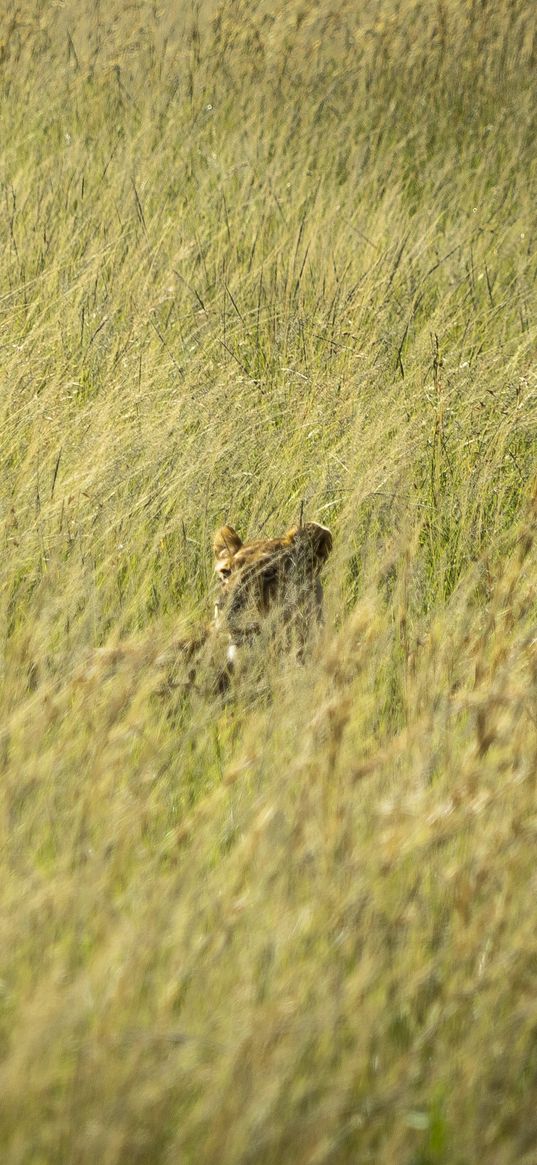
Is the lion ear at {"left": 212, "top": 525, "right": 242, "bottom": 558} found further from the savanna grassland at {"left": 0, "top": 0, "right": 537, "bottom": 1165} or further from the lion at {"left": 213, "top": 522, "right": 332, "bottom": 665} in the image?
the savanna grassland at {"left": 0, "top": 0, "right": 537, "bottom": 1165}

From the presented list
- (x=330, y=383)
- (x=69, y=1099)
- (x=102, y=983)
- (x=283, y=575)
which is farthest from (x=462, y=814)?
(x=330, y=383)

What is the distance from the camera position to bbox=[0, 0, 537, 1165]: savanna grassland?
2068 millimetres

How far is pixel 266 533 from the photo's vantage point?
4.24 m

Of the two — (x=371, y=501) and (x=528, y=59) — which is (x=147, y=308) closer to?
(x=371, y=501)

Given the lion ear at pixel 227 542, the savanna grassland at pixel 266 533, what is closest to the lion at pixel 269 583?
the lion ear at pixel 227 542

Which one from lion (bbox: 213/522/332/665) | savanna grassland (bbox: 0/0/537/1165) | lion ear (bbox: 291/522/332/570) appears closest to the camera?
savanna grassland (bbox: 0/0/537/1165)

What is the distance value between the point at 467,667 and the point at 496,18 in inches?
259

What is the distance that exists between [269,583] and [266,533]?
613 mm

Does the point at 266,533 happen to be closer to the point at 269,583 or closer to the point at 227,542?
the point at 227,542

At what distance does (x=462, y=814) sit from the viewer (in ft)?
7.65

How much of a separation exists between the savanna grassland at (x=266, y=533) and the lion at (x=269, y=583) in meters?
0.10

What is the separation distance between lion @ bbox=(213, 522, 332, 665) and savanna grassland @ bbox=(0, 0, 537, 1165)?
10cm

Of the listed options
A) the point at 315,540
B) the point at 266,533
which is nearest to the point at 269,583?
the point at 315,540

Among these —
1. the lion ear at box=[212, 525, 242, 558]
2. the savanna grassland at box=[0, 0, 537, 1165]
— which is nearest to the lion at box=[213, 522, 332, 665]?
the lion ear at box=[212, 525, 242, 558]
